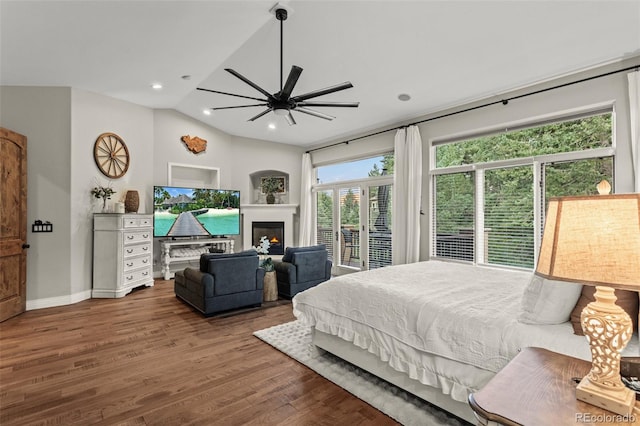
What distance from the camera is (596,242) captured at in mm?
896

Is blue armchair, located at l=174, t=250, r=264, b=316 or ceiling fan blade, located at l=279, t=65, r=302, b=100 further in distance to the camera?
blue armchair, located at l=174, t=250, r=264, b=316

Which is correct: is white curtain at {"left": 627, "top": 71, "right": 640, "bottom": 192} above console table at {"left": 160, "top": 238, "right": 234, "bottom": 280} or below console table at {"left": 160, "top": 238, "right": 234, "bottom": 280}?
above

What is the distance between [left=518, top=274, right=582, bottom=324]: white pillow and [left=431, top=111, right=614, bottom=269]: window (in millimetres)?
2568

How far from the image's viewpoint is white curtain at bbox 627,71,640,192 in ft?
10.3

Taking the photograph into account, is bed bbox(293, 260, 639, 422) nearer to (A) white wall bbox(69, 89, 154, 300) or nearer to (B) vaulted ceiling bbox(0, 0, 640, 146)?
(B) vaulted ceiling bbox(0, 0, 640, 146)

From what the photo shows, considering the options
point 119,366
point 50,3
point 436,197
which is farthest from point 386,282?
point 50,3

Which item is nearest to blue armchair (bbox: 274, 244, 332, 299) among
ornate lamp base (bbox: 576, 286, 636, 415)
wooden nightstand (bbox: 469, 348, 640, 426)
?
wooden nightstand (bbox: 469, 348, 640, 426)

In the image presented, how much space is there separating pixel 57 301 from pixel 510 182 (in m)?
6.43

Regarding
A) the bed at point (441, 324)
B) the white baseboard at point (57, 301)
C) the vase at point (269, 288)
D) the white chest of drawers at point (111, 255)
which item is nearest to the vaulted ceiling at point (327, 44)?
the white chest of drawers at point (111, 255)

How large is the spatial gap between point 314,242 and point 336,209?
3.41 feet

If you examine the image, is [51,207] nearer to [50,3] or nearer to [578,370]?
[50,3]

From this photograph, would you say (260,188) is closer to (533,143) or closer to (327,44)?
(327,44)

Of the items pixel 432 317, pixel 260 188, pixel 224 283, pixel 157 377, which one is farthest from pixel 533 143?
pixel 260 188

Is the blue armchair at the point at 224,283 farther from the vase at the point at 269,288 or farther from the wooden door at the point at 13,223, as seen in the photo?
the wooden door at the point at 13,223
